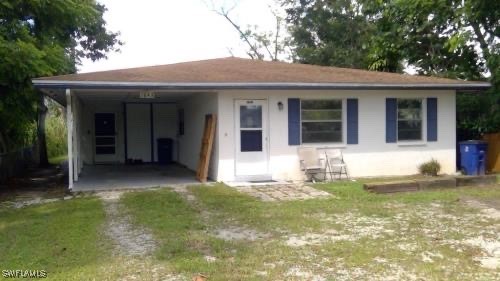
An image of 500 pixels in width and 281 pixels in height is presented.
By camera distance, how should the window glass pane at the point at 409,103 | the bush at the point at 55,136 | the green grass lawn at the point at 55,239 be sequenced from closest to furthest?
1. the green grass lawn at the point at 55,239
2. the window glass pane at the point at 409,103
3. the bush at the point at 55,136

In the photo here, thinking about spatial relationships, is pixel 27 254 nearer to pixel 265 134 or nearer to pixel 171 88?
pixel 171 88

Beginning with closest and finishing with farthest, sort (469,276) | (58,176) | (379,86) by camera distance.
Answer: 1. (469,276)
2. (379,86)
3. (58,176)

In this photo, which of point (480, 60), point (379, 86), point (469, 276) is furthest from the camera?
point (480, 60)

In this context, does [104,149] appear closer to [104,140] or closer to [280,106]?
[104,140]

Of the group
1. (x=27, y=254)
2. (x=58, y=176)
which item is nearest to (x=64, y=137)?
(x=58, y=176)

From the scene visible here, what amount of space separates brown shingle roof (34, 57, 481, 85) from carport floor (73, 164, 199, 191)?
2629 millimetres

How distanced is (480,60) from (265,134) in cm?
998

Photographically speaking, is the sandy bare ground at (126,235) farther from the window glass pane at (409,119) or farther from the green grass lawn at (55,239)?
the window glass pane at (409,119)

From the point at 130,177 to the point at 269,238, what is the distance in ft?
27.5

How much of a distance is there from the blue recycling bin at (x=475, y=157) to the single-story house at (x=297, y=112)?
52cm

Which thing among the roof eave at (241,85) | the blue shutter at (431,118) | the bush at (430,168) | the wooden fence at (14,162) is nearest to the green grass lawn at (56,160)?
the wooden fence at (14,162)

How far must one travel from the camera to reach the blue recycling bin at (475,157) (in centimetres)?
1406

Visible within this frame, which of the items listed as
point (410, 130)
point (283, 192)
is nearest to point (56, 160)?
point (283, 192)

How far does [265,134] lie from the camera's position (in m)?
13.3
